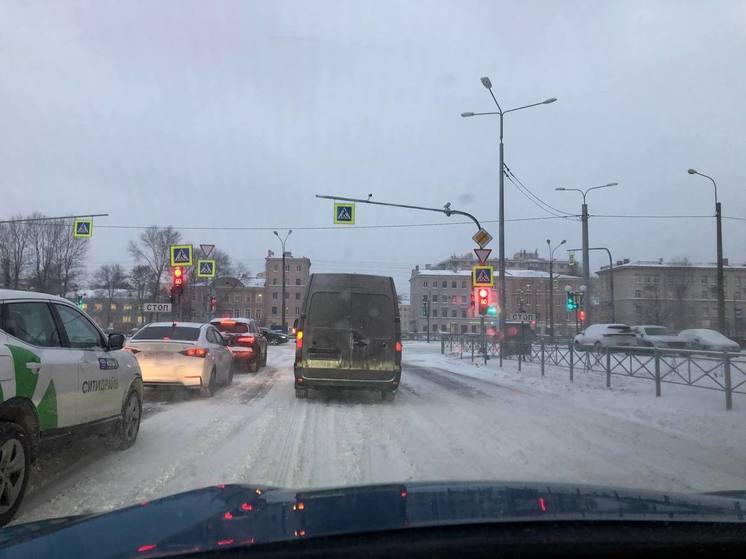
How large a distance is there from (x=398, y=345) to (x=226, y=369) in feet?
14.0

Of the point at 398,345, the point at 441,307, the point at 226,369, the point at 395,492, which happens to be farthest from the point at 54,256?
the point at 441,307

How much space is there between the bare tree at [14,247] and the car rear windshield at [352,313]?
46798 mm

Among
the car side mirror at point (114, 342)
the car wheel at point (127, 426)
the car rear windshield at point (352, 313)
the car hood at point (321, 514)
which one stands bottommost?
the car wheel at point (127, 426)

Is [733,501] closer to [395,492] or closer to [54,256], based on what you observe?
[395,492]

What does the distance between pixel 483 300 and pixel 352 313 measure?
10491 millimetres

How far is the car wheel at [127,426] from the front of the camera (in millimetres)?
6527

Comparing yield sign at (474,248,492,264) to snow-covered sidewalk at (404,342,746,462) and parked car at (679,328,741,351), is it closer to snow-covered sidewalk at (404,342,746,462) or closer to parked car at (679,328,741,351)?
snow-covered sidewalk at (404,342,746,462)

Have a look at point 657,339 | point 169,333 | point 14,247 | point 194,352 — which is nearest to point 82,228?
point 169,333

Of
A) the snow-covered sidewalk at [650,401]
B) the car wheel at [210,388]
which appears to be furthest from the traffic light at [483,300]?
the car wheel at [210,388]

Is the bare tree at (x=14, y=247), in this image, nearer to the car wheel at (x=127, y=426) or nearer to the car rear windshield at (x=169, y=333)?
the car rear windshield at (x=169, y=333)

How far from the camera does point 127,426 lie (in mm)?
6750

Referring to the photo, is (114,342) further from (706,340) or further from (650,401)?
(706,340)

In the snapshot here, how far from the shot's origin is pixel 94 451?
660cm

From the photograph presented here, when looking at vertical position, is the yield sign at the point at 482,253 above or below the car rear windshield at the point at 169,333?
above
